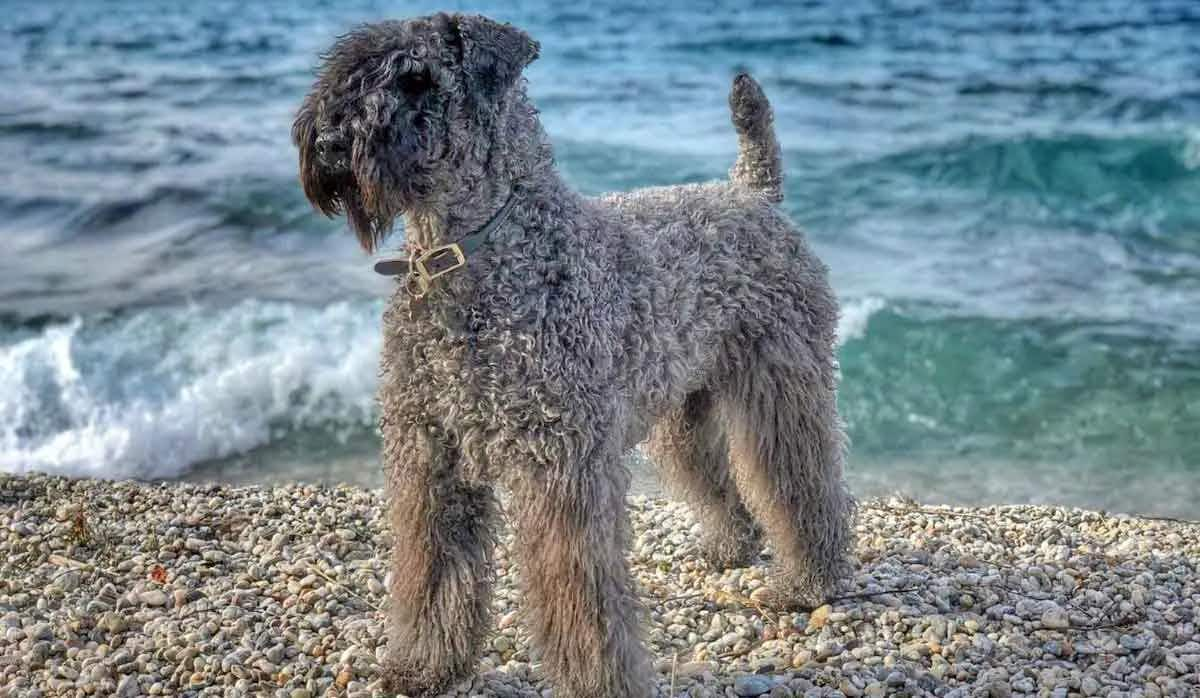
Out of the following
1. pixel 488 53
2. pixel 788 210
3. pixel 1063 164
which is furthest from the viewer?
pixel 1063 164

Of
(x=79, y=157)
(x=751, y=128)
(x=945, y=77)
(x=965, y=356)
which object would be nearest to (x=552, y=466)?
(x=751, y=128)

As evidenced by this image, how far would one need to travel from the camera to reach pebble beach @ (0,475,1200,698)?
420cm

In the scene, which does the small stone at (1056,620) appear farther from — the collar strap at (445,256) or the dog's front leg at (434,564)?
the collar strap at (445,256)

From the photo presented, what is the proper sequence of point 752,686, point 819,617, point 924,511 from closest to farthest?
point 752,686 → point 819,617 → point 924,511

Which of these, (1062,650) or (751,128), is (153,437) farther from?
(1062,650)

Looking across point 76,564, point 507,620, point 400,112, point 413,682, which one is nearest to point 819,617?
point 507,620

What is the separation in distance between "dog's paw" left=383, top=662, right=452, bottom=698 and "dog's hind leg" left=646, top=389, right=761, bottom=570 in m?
1.51

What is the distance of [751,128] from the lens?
15.2 ft

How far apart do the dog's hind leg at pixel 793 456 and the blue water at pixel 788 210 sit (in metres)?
2.20

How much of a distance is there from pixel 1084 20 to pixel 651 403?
59.3ft

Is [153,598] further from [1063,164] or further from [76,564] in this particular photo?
[1063,164]

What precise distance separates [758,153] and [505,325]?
172cm

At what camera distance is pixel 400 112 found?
3148 mm

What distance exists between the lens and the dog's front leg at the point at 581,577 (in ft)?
11.5
